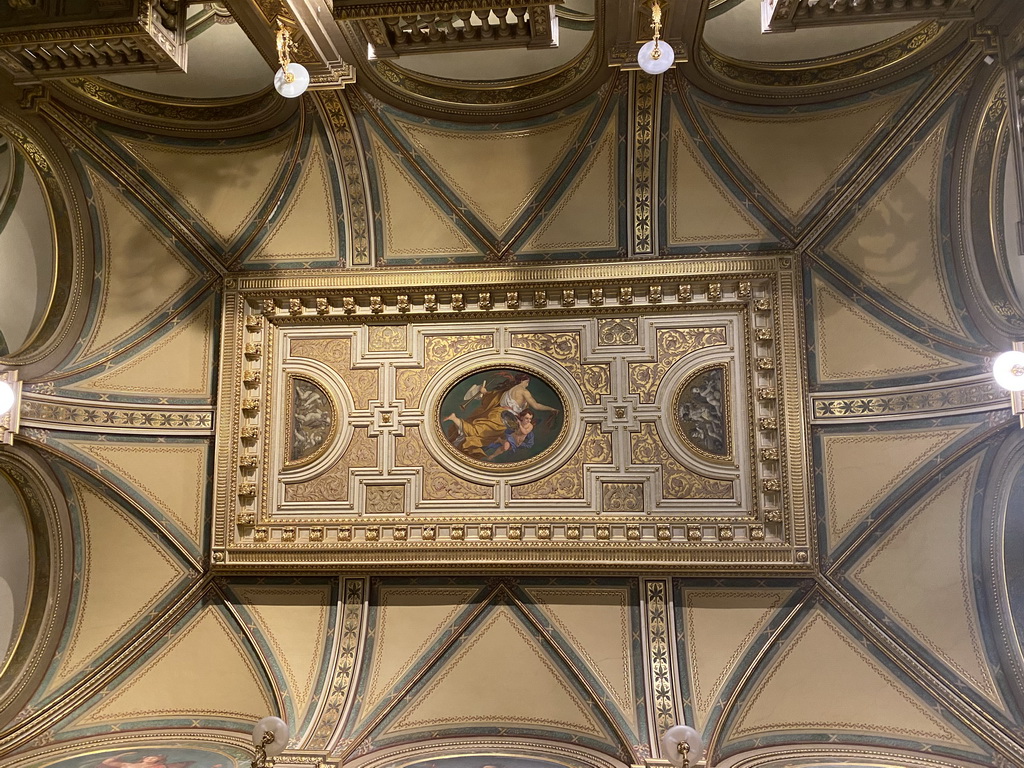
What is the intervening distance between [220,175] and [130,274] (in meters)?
1.70

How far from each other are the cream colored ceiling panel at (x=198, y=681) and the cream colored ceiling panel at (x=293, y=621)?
14.5 inches

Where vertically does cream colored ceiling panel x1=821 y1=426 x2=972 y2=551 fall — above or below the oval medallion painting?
below

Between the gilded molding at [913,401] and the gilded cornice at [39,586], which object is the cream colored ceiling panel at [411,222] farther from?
the gilded cornice at [39,586]

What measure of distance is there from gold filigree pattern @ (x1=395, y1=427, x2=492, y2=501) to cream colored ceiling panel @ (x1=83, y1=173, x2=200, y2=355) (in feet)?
11.3

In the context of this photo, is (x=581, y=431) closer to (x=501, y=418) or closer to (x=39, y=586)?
(x=501, y=418)

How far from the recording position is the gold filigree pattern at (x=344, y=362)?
982 cm

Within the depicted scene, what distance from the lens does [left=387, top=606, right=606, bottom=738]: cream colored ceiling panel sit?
362 inches

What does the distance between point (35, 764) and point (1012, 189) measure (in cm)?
1235

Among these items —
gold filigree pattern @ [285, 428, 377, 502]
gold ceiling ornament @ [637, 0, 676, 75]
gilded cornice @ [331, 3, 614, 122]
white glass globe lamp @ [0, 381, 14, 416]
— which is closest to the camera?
gold ceiling ornament @ [637, 0, 676, 75]

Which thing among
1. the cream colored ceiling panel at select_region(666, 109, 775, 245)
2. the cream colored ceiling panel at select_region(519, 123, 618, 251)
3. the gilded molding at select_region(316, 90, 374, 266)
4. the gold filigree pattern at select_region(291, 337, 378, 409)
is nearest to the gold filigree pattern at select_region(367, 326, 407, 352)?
the gold filigree pattern at select_region(291, 337, 378, 409)

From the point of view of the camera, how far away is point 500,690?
931 cm

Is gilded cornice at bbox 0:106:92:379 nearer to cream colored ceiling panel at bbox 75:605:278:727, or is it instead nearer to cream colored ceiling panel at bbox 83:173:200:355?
cream colored ceiling panel at bbox 83:173:200:355

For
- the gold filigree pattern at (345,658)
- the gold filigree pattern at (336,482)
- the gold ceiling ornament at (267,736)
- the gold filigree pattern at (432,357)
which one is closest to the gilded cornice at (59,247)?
the gold filigree pattern at (336,482)

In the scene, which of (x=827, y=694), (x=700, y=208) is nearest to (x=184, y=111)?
(x=700, y=208)
